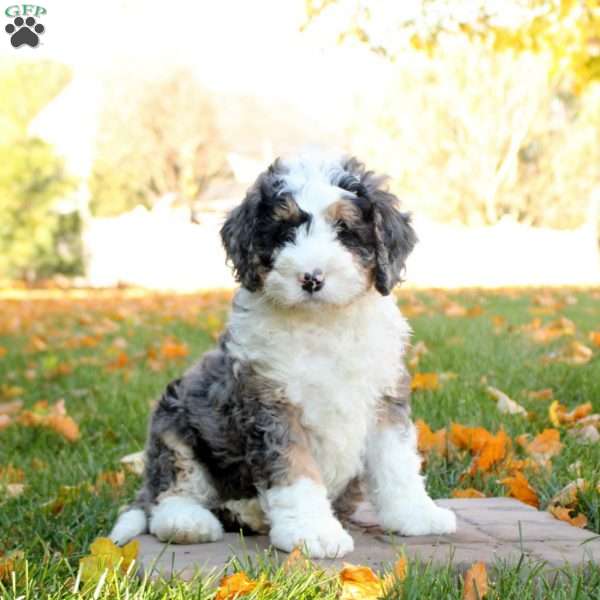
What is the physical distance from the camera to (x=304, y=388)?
3148 mm

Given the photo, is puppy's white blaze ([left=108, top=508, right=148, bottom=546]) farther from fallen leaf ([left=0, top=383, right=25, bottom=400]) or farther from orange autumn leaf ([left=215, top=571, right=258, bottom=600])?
fallen leaf ([left=0, top=383, right=25, bottom=400])

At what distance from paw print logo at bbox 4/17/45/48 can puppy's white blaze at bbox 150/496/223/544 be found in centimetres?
448

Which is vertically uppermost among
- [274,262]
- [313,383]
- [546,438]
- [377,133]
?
[377,133]

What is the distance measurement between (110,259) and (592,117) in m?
20.0

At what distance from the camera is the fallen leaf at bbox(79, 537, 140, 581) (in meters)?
2.83

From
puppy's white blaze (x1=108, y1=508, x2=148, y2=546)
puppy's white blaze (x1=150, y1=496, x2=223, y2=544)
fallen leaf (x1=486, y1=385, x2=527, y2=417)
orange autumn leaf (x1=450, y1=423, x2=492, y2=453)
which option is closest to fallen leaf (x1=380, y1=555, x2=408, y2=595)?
puppy's white blaze (x1=150, y1=496, x2=223, y2=544)

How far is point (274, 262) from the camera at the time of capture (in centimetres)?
312

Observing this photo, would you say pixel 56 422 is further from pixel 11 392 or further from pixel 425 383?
pixel 425 383

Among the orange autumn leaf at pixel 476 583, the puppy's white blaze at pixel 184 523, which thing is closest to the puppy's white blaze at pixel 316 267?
the puppy's white blaze at pixel 184 523

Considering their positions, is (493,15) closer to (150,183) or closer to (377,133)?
(377,133)

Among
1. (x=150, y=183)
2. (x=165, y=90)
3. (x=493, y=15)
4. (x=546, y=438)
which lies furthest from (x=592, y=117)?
(x=546, y=438)

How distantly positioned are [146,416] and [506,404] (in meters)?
2.13

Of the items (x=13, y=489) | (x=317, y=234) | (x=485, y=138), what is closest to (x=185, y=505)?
(x=317, y=234)

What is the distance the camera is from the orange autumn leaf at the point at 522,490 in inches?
152
